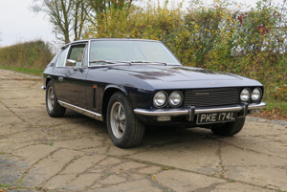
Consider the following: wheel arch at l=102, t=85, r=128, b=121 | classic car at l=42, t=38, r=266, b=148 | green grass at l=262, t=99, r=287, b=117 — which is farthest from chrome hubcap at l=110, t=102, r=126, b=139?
green grass at l=262, t=99, r=287, b=117

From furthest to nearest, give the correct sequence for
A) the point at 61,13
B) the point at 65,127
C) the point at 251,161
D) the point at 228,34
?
the point at 61,13
the point at 228,34
the point at 65,127
the point at 251,161

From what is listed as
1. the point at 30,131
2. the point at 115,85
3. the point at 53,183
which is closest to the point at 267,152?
the point at 115,85

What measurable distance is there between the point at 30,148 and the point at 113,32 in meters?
9.23

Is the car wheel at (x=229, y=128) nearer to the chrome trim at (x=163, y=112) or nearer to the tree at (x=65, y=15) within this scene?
the chrome trim at (x=163, y=112)

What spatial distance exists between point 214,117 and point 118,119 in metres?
1.18

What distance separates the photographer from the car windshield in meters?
4.91

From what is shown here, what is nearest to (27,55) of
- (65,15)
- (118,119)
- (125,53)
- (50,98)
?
(65,15)

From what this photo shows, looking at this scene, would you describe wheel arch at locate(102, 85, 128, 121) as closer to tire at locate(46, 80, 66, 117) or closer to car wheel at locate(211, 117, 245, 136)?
car wheel at locate(211, 117, 245, 136)

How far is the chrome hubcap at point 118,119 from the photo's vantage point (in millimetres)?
4094

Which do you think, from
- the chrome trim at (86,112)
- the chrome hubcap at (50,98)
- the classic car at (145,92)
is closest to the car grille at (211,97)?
the classic car at (145,92)

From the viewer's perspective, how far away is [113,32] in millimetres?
12758

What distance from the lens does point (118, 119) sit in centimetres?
417

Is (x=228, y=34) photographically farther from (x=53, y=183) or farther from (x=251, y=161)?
(x=53, y=183)

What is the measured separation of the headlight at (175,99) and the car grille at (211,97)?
70mm
